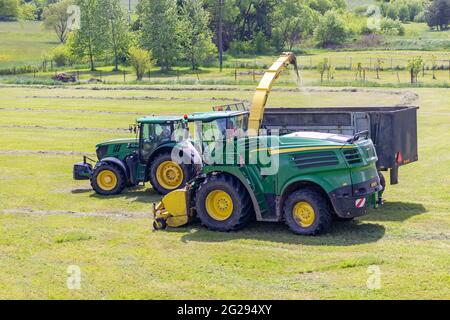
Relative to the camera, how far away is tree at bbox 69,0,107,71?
94750 millimetres

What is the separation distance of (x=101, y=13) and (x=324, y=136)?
8162 centimetres

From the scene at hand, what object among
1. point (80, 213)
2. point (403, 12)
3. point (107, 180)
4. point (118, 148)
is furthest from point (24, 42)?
point (80, 213)

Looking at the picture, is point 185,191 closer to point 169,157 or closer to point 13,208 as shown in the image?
point 169,157

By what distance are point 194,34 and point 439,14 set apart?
215 feet

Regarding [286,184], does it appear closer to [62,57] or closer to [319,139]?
[319,139]

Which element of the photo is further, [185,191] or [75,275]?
[185,191]

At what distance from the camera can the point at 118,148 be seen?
25109 mm

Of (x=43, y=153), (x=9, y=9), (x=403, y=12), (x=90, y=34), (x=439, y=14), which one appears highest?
(x=9, y=9)

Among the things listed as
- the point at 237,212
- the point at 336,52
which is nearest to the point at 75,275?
the point at 237,212

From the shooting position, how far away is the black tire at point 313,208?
1745 centimetres

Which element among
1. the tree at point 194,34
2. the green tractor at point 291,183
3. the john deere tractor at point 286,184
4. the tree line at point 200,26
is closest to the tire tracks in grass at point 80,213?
the john deere tractor at point 286,184
